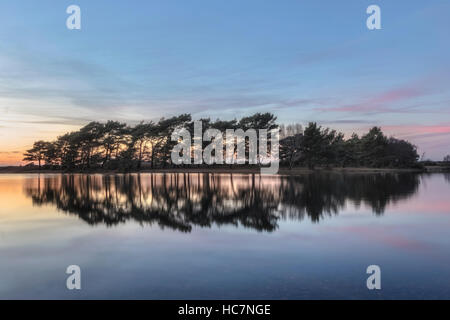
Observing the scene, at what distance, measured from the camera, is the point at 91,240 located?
9992 millimetres

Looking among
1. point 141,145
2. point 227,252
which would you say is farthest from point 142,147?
point 227,252

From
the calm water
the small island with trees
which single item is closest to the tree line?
the small island with trees

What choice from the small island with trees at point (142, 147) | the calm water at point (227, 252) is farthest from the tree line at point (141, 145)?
the calm water at point (227, 252)

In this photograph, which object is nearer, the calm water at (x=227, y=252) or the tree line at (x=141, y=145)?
the calm water at (x=227, y=252)

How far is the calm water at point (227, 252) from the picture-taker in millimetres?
5902

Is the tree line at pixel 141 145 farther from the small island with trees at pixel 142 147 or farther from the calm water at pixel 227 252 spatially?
the calm water at pixel 227 252

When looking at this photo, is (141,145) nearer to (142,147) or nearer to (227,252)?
(142,147)

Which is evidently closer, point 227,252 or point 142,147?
point 227,252

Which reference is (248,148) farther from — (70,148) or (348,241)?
(348,241)

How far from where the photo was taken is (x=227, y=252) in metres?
8.34

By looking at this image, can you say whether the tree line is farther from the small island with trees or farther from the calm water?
the calm water

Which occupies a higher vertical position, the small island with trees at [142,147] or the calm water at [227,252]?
the small island with trees at [142,147]

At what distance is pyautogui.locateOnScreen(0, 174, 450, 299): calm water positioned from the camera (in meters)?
5.90
